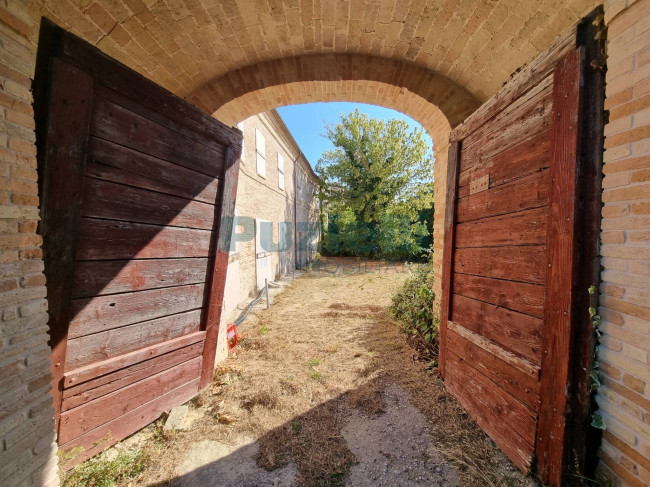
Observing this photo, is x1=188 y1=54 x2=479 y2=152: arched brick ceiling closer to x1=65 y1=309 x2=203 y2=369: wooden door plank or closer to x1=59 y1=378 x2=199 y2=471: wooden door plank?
x1=65 y1=309 x2=203 y2=369: wooden door plank

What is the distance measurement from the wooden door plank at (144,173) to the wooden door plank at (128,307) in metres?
0.91

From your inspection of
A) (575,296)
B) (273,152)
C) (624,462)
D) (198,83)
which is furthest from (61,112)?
(273,152)

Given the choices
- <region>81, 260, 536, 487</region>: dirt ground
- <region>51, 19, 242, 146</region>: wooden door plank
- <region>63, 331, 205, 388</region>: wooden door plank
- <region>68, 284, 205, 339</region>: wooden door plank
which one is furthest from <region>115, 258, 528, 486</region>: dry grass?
<region>51, 19, 242, 146</region>: wooden door plank

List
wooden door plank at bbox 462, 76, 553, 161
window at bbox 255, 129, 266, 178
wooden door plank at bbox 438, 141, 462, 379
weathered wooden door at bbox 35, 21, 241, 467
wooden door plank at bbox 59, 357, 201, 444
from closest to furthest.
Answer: weathered wooden door at bbox 35, 21, 241, 467, wooden door plank at bbox 462, 76, 553, 161, wooden door plank at bbox 59, 357, 201, 444, wooden door plank at bbox 438, 141, 462, 379, window at bbox 255, 129, 266, 178

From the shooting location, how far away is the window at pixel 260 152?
24.7ft

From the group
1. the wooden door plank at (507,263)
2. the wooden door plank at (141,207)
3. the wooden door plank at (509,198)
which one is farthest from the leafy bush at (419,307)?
the wooden door plank at (141,207)

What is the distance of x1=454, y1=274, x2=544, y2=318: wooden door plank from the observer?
5.72ft

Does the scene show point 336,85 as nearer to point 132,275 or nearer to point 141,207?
point 141,207

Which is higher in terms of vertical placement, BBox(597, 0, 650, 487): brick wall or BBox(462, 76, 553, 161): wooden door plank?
BBox(462, 76, 553, 161): wooden door plank

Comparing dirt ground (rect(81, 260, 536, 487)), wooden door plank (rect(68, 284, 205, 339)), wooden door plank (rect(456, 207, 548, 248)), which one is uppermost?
wooden door plank (rect(456, 207, 548, 248))

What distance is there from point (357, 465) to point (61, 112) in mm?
3175

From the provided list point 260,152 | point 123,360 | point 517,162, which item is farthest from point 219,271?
point 260,152

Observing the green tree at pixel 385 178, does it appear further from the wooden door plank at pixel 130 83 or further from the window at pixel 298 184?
the wooden door plank at pixel 130 83

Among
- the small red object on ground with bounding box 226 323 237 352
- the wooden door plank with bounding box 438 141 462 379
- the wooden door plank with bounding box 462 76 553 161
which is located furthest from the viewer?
the small red object on ground with bounding box 226 323 237 352
